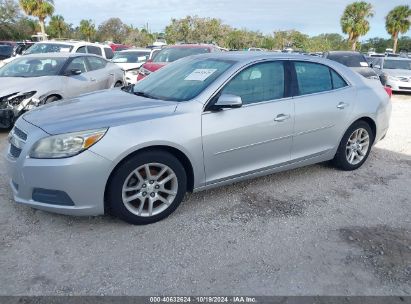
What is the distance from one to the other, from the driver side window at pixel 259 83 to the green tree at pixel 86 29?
62867 millimetres

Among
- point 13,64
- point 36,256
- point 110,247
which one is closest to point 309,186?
point 110,247

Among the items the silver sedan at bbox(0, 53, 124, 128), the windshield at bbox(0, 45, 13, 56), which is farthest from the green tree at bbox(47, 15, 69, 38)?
the silver sedan at bbox(0, 53, 124, 128)

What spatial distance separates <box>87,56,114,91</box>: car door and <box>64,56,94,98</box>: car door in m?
0.17

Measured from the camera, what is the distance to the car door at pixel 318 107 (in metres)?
4.15

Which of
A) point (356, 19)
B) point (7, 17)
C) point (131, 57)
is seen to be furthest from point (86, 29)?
point (131, 57)

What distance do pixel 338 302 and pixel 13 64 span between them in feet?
24.8

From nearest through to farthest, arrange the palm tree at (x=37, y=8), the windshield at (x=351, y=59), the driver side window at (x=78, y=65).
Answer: the driver side window at (x=78, y=65) → the windshield at (x=351, y=59) → the palm tree at (x=37, y=8)

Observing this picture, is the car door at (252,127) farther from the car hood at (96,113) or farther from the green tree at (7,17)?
the green tree at (7,17)

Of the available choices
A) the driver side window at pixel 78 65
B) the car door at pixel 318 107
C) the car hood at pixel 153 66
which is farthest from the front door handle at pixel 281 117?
the car hood at pixel 153 66

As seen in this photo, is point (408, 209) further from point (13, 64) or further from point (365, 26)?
point (365, 26)

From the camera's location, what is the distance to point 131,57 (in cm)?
1315

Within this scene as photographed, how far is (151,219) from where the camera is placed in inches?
135

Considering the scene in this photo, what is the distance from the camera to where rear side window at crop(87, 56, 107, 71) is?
8.53 m

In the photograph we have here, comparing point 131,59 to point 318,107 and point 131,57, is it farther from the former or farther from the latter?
point 318,107
